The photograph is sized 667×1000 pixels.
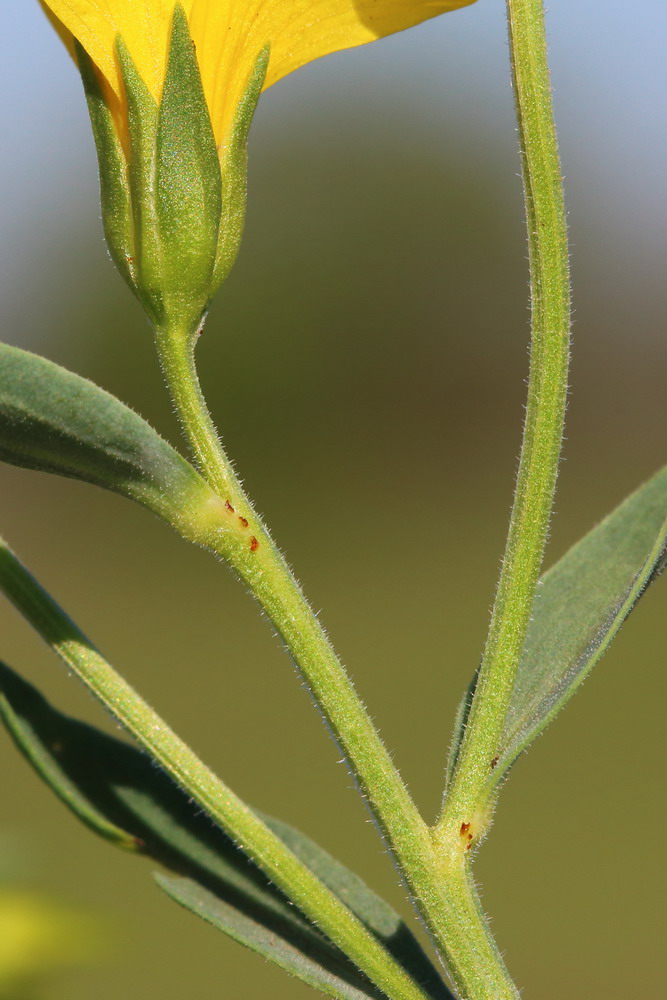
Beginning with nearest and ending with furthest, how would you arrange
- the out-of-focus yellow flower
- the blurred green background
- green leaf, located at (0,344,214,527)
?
1. green leaf, located at (0,344,214,527)
2. the out-of-focus yellow flower
3. the blurred green background

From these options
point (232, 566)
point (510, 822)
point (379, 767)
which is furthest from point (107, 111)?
point (510, 822)

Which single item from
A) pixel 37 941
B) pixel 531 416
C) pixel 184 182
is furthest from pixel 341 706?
pixel 37 941

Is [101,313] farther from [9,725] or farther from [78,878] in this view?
[9,725]

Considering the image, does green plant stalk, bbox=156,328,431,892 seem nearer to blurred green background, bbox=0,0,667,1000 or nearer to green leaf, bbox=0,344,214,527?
green leaf, bbox=0,344,214,527

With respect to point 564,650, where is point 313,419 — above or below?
above

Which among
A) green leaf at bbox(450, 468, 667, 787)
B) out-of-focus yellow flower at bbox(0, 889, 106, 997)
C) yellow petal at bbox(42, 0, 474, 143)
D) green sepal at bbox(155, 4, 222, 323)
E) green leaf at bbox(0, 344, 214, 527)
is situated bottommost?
out-of-focus yellow flower at bbox(0, 889, 106, 997)

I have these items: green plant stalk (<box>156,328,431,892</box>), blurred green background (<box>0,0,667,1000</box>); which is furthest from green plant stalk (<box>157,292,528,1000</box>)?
blurred green background (<box>0,0,667,1000</box>)

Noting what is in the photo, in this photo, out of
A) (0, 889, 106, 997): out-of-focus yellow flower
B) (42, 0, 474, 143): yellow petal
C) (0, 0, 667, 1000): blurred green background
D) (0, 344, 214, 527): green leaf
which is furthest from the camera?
(0, 0, 667, 1000): blurred green background

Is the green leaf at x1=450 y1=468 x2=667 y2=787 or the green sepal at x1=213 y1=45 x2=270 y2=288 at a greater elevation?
the green sepal at x1=213 y1=45 x2=270 y2=288
